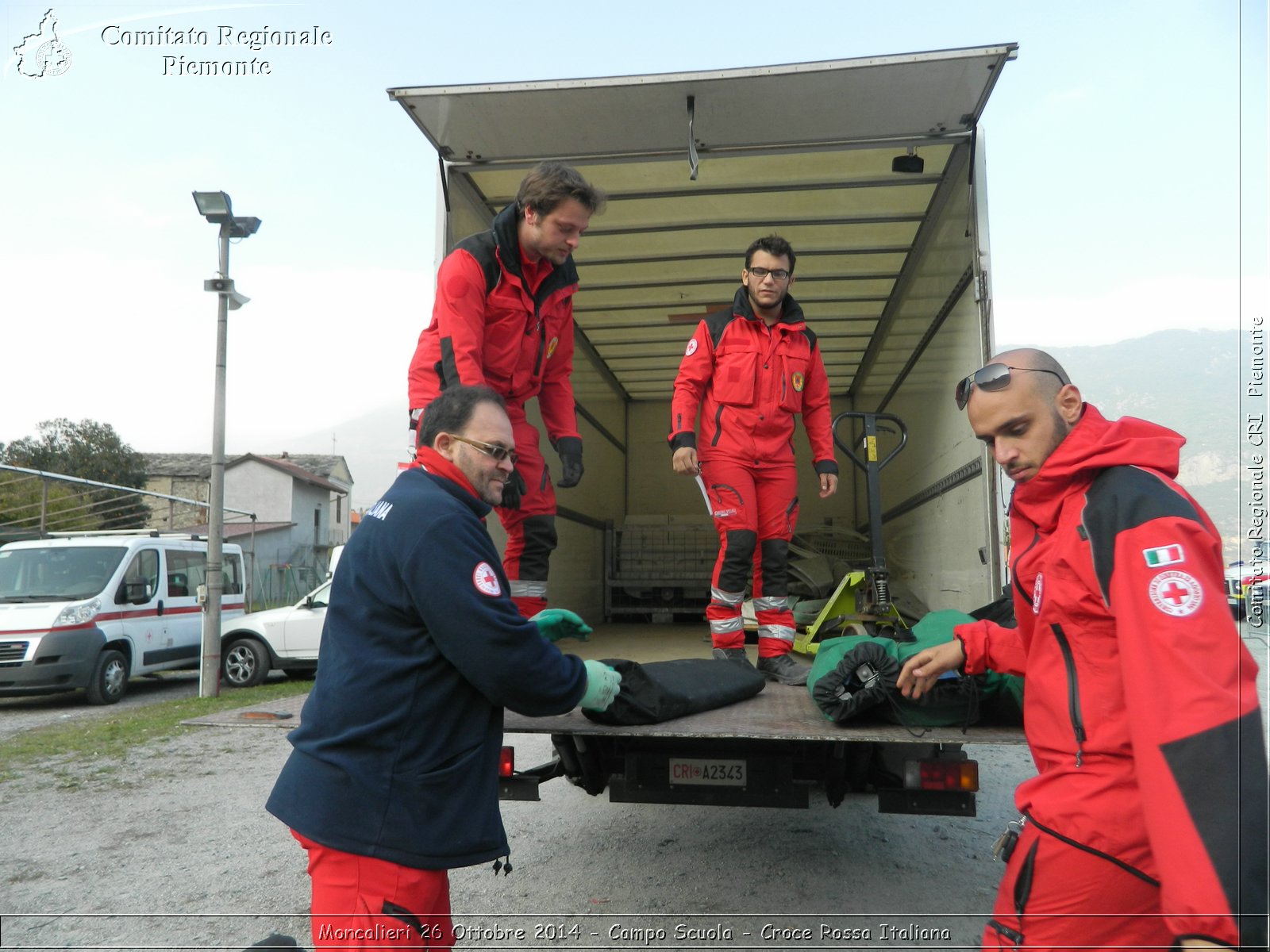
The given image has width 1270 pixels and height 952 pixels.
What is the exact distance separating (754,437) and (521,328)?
1147 mm

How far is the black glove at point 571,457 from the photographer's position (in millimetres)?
3807

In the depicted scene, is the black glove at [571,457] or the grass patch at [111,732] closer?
the black glove at [571,457]

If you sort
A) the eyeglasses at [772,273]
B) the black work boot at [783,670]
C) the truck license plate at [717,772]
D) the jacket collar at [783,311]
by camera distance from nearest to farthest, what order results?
the truck license plate at [717,772]
the black work boot at [783,670]
the eyeglasses at [772,273]
the jacket collar at [783,311]

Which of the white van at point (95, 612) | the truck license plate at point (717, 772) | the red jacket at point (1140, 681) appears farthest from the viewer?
the white van at point (95, 612)

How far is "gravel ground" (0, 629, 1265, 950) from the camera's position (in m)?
3.19

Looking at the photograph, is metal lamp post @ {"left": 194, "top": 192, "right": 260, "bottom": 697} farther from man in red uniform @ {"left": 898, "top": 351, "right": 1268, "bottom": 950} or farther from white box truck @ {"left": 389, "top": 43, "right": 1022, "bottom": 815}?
man in red uniform @ {"left": 898, "top": 351, "right": 1268, "bottom": 950}

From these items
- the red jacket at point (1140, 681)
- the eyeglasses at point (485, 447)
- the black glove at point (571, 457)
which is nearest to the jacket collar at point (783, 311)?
the black glove at point (571, 457)

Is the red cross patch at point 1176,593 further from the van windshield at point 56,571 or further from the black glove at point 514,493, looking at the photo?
the van windshield at point 56,571

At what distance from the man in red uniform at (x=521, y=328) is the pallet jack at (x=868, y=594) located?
132cm

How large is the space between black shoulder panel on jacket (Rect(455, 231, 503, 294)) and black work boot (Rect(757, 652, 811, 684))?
191 centimetres

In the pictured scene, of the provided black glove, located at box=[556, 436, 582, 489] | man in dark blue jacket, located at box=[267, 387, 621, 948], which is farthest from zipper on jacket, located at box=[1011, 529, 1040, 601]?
black glove, located at box=[556, 436, 582, 489]

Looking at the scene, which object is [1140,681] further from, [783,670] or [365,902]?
[783,670]

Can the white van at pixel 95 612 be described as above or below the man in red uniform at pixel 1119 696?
below

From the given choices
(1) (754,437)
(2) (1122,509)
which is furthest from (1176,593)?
(1) (754,437)
